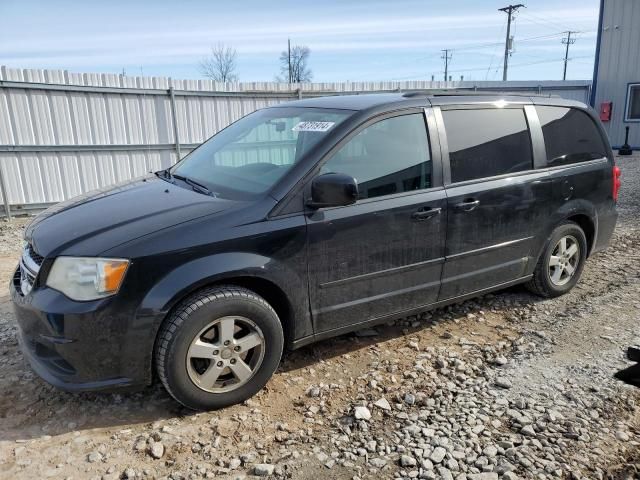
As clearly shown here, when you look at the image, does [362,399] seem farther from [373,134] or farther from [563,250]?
[563,250]

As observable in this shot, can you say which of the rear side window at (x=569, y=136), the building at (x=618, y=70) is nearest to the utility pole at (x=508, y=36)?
the building at (x=618, y=70)

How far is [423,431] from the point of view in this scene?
2836 millimetres

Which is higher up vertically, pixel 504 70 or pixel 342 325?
pixel 504 70

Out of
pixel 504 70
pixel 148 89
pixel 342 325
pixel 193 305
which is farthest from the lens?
pixel 504 70

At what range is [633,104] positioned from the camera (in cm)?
1683

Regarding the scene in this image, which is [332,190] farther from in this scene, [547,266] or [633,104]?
[633,104]

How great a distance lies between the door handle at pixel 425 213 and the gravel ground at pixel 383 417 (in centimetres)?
102

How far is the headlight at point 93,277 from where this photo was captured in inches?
105

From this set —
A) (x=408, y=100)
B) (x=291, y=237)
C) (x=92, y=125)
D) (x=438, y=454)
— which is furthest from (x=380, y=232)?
→ (x=92, y=125)

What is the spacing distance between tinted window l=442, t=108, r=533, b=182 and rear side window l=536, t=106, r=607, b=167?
0.93ft

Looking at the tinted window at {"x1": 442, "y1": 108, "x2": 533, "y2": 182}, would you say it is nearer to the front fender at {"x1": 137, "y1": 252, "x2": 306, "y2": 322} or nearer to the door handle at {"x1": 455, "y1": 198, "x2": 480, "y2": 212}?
the door handle at {"x1": 455, "y1": 198, "x2": 480, "y2": 212}

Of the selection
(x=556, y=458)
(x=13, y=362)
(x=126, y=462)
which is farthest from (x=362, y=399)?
(x=13, y=362)

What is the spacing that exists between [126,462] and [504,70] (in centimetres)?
4417

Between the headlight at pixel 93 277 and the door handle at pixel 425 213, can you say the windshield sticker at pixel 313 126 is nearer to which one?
the door handle at pixel 425 213
